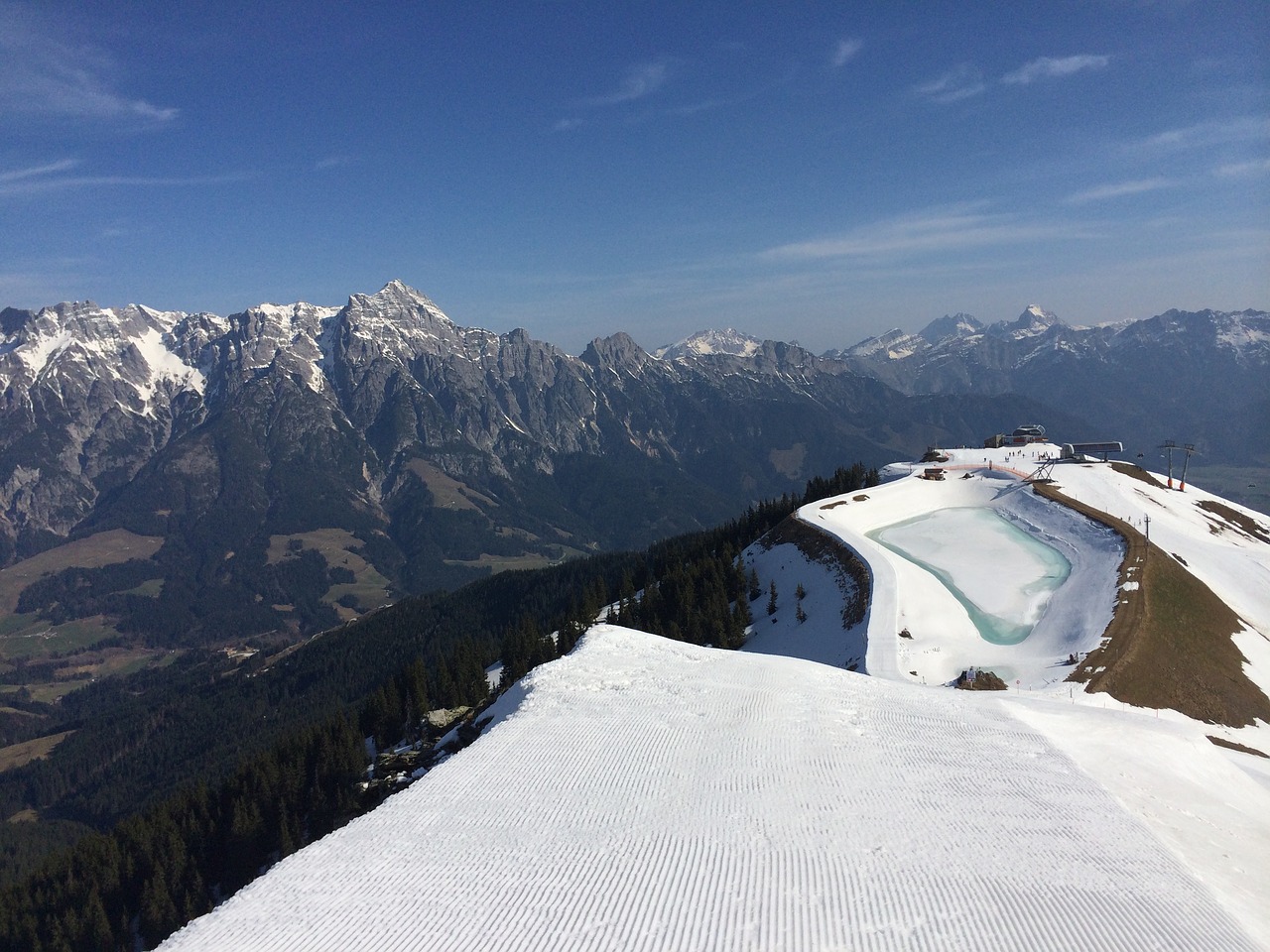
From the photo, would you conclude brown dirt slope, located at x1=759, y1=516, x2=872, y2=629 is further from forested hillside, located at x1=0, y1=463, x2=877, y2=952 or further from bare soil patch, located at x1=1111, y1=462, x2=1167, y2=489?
bare soil patch, located at x1=1111, y1=462, x2=1167, y2=489

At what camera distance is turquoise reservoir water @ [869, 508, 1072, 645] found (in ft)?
170

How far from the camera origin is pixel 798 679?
36438mm

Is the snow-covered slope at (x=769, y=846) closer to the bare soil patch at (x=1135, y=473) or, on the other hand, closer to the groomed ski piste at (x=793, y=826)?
the groomed ski piste at (x=793, y=826)

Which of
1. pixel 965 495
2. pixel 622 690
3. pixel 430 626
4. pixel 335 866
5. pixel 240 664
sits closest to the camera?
pixel 335 866

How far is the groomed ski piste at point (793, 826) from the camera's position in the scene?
53.2ft

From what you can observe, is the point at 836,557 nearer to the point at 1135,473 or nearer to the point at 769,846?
the point at 769,846

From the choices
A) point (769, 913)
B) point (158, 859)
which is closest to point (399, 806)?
point (769, 913)

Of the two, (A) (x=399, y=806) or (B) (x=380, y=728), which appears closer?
(A) (x=399, y=806)

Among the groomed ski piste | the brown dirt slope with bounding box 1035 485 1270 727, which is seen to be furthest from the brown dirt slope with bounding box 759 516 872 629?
the brown dirt slope with bounding box 1035 485 1270 727

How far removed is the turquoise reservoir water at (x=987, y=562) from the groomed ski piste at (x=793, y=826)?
308 inches

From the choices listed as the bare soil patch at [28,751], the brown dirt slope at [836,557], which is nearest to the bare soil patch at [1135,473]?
the brown dirt slope at [836,557]

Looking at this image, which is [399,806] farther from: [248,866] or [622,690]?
[248,866]

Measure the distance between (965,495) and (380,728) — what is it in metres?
75.8

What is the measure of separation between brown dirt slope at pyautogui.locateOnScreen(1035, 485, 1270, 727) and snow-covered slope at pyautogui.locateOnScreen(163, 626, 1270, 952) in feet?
33.1
